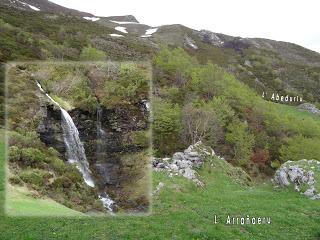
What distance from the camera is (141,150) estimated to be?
7484mm

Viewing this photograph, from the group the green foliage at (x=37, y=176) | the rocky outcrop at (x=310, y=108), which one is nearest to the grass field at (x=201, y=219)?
the green foliage at (x=37, y=176)

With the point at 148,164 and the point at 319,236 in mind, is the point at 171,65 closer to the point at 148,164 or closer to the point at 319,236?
the point at 319,236

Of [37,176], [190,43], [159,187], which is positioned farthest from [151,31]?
[37,176]

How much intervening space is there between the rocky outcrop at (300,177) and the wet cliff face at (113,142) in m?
25.7

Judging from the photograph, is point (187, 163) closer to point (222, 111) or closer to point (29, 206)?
point (222, 111)

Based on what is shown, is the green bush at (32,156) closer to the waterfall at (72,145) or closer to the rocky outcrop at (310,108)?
the waterfall at (72,145)

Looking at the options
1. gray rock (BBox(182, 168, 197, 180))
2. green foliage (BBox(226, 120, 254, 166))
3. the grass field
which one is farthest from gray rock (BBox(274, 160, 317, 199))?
green foliage (BBox(226, 120, 254, 166))

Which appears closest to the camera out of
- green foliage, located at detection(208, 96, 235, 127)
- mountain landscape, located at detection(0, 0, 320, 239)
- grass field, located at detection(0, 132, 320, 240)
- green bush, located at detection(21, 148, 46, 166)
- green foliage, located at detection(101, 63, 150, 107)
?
green bush, located at detection(21, 148, 46, 166)

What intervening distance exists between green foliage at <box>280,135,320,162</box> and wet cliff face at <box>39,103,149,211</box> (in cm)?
5075

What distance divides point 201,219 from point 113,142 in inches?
699

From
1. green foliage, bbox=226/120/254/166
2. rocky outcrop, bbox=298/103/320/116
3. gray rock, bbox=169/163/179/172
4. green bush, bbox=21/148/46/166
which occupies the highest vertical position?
green bush, bbox=21/148/46/166

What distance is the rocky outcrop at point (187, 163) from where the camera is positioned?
3236 cm

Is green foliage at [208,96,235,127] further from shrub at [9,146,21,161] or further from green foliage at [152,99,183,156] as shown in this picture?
shrub at [9,146,21,161]

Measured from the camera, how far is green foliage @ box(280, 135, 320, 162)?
55.1 metres
